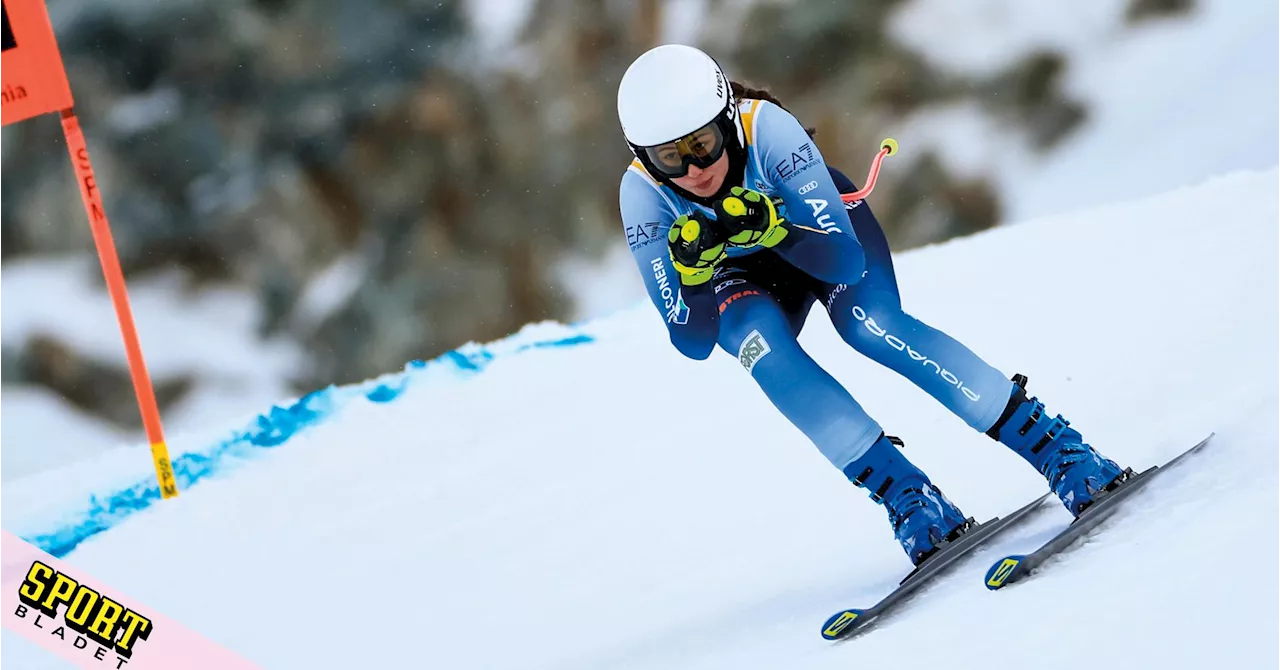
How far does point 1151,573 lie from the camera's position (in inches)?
77.6

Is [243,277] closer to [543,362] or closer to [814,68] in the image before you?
[814,68]

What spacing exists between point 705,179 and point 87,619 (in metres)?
2.12

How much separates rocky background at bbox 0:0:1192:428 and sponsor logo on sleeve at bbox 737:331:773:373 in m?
12.6

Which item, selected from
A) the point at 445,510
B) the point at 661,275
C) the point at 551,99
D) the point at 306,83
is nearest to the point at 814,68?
the point at 551,99

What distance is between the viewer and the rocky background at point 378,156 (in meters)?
14.2

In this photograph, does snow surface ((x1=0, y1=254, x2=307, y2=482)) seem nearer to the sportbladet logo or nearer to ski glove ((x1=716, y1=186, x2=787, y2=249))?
the sportbladet logo

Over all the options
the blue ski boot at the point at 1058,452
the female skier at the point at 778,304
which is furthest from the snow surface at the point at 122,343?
the blue ski boot at the point at 1058,452

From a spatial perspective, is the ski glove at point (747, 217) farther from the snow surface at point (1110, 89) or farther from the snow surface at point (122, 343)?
the snow surface at point (1110, 89)

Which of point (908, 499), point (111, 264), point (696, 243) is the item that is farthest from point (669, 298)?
point (111, 264)

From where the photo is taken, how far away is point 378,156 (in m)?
15.3

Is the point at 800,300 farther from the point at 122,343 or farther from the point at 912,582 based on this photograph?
the point at 122,343

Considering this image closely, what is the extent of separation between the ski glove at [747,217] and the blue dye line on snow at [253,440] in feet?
12.5

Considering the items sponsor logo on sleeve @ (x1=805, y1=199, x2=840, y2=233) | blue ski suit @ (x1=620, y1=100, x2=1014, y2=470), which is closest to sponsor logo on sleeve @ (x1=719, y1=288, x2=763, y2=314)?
blue ski suit @ (x1=620, y1=100, x2=1014, y2=470)

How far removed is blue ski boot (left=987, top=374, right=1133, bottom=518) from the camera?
2533 millimetres
